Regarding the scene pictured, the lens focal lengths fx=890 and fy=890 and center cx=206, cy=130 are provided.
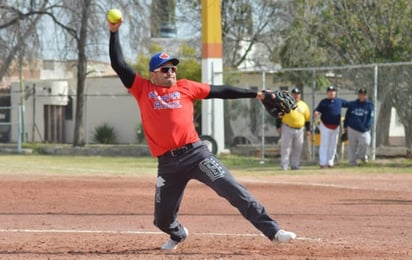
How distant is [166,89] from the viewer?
840 cm

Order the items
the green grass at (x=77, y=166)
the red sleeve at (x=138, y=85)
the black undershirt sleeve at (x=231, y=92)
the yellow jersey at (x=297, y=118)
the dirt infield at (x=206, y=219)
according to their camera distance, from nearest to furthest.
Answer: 1. the black undershirt sleeve at (x=231, y=92)
2. the red sleeve at (x=138, y=85)
3. the dirt infield at (x=206, y=219)
4. the green grass at (x=77, y=166)
5. the yellow jersey at (x=297, y=118)

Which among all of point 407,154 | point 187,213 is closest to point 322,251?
point 187,213

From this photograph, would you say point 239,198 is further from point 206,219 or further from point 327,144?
point 327,144

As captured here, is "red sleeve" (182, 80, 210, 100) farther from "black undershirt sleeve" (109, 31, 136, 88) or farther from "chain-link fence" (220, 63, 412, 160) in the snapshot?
"chain-link fence" (220, 63, 412, 160)

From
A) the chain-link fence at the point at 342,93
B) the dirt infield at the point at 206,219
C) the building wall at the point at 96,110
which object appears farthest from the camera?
the building wall at the point at 96,110

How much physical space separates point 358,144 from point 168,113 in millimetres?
14017

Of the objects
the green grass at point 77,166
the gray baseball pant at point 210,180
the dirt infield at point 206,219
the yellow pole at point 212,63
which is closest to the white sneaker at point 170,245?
the dirt infield at point 206,219

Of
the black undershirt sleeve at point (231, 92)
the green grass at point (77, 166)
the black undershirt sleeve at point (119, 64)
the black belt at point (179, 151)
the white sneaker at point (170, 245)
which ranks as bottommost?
the green grass at point (77, 166)

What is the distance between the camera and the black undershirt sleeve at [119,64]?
852 cm

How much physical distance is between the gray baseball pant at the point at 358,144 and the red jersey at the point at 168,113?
13.3 m

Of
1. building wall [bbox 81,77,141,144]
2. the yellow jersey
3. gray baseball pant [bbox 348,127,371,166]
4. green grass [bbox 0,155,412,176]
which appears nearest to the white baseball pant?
green grass [bbox 0,155,412,176]

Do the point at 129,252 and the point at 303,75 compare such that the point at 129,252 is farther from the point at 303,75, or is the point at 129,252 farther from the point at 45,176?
the point at 303,75

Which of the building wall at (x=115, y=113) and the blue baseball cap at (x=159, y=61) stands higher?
the blue baseball cap at (x=159, y=61)

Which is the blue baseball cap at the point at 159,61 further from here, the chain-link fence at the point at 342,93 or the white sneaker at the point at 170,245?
the chain-link fence at the point at 342,93
